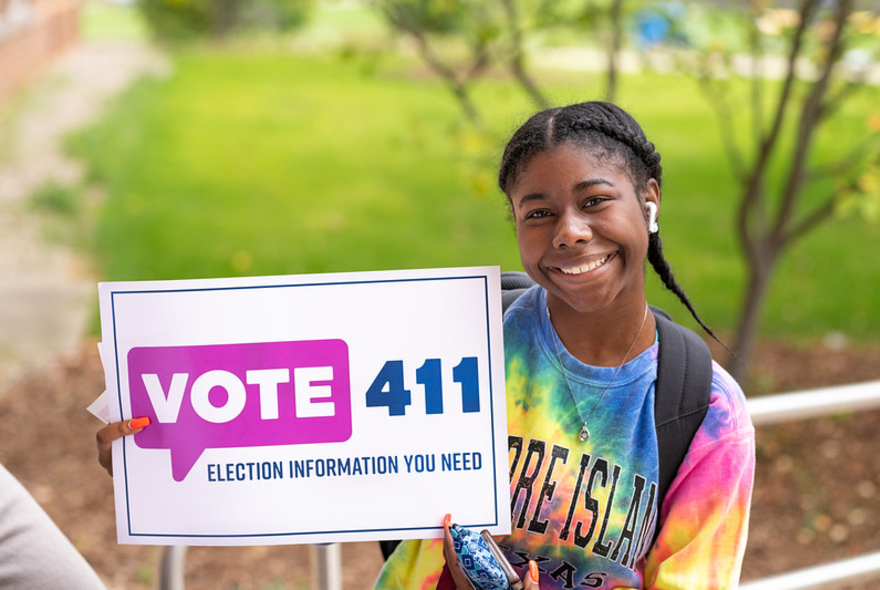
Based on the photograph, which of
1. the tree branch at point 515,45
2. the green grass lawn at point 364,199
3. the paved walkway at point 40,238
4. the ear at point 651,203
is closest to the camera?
Answer: the ear at point 651,203

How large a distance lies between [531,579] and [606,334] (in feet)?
1.29

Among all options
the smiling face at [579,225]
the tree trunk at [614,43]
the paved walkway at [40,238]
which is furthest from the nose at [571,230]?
the paved walkway at [40,238]

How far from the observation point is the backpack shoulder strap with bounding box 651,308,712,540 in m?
1.50

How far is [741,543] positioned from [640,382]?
11.0 inches

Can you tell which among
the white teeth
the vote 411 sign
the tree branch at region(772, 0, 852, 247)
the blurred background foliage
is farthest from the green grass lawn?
the white teeth

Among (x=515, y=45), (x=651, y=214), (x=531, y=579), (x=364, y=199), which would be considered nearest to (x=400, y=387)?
(x=531, y=579)

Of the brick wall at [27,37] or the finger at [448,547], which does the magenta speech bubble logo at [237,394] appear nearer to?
the finger at [448,547]

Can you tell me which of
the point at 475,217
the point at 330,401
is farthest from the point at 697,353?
the point at 475,217

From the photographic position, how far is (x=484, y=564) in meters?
1.44

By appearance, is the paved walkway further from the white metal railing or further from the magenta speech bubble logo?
the magenta speech bubble logo

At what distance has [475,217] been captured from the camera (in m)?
9.27

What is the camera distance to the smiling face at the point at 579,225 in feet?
4.70

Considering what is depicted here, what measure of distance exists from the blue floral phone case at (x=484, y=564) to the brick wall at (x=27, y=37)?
40.6ft

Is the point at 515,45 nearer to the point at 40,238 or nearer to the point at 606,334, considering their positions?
the point at 606,334
